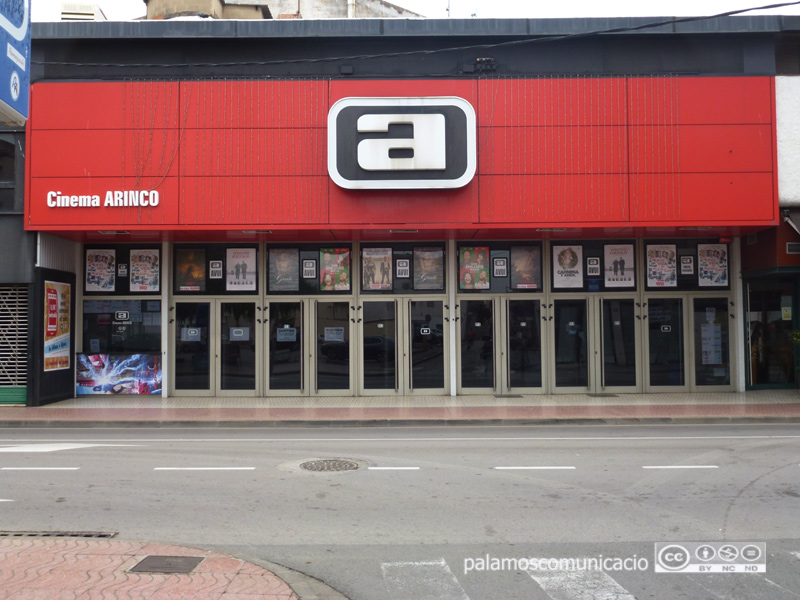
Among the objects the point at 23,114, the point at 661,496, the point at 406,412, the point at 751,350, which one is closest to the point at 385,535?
the point at 661,496

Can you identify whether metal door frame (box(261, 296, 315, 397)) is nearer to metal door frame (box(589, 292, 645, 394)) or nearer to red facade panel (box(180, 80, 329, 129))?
red facade panel (box(180, 80, 329, 129))

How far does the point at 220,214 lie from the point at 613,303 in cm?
1005

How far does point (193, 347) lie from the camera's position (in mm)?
18703

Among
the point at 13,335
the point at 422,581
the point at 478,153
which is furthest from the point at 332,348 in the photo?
the point at 422,581

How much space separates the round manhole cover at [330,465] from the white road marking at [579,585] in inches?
179

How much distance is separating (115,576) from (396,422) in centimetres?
959

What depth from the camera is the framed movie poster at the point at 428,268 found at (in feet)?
61.4

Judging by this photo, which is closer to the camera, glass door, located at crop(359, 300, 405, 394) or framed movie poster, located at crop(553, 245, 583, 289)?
glass door, located at crop(359, 300, 405, 394)

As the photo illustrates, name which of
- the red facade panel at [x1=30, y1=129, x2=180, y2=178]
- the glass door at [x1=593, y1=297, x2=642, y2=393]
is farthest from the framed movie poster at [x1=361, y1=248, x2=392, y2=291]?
the glass door at [x1=593, y1=297, x2=642, y2=393]

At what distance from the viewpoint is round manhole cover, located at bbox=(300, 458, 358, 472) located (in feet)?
31.9

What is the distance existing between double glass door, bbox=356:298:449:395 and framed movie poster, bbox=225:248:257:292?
9.54ft

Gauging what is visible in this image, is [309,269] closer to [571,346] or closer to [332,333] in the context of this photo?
[332,333]

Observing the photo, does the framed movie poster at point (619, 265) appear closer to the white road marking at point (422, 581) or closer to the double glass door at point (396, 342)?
the double glass door at point (396, 342)

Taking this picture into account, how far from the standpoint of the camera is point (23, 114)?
616 cm
